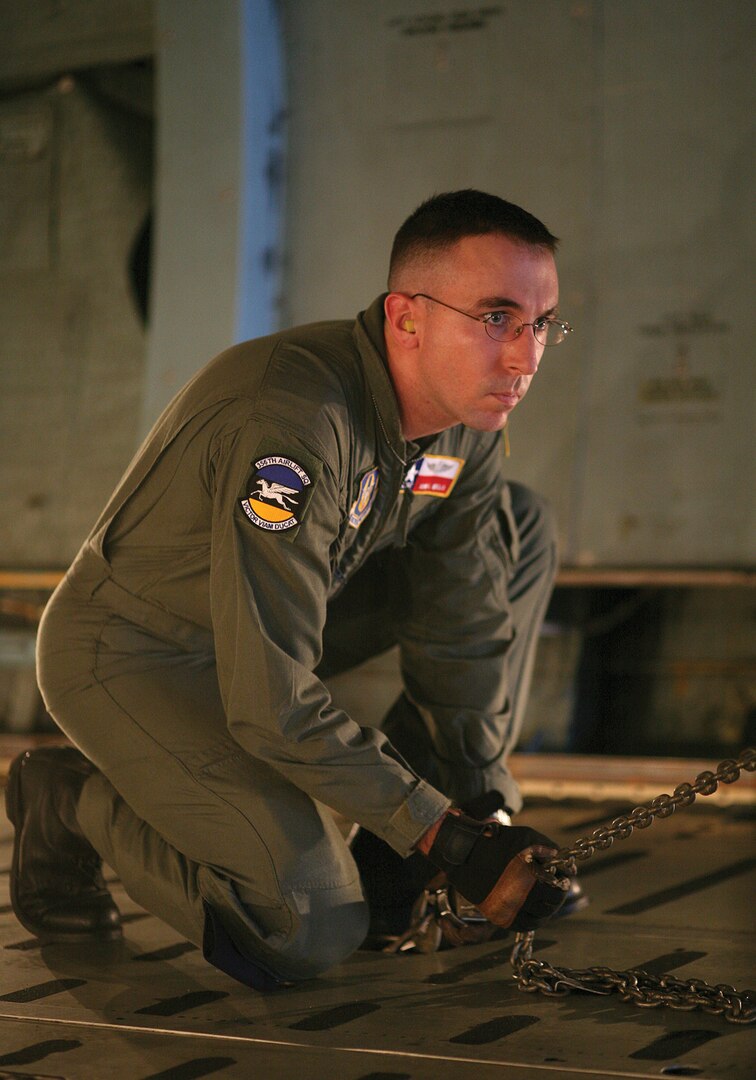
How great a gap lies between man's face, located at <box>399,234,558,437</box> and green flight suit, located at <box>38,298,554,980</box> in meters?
0.11

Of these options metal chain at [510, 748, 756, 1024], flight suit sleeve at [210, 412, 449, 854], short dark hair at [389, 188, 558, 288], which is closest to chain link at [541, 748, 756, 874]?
metal chain at [510, 748, 756, 1024]

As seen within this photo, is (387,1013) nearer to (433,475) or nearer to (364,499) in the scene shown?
(364,499)

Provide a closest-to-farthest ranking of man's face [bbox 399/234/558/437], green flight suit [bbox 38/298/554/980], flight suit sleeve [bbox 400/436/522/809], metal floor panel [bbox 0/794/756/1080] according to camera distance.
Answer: metal floor panel [bbox 0/794/756/1080] → green flight suit [bbox 38/298/554/980] → man's face [bbox 399/234/558/437] → flight suit sleeve [bbox 400/436/522/809]

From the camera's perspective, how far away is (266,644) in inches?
71.3

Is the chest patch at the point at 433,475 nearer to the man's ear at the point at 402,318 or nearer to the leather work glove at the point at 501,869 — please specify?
the man's ear at the point at 402,318

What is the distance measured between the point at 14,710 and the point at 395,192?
1977 mm

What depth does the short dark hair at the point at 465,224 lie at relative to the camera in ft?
6.55

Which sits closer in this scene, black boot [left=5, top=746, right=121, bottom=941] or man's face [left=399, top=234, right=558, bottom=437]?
man's face [left=399, top=234, right=558, bottom=437]

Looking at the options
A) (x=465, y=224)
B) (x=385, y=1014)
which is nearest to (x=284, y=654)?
(x=385, y=1014)

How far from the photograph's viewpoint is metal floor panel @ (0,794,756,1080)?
1.54m

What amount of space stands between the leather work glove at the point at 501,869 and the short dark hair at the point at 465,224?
84cm

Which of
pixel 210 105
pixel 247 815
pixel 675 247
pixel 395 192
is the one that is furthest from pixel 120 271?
pixel 247 815

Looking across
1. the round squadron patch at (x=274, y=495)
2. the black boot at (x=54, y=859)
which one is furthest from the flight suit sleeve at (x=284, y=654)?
the black boot at (x=54, y=859)

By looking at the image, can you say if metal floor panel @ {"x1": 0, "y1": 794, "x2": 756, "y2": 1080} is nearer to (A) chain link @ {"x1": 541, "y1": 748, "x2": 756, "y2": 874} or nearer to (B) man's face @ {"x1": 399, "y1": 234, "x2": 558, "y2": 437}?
(A) chain link @ {"x1": 541, "y1": 748, "x2": 756, "y2": 874}
